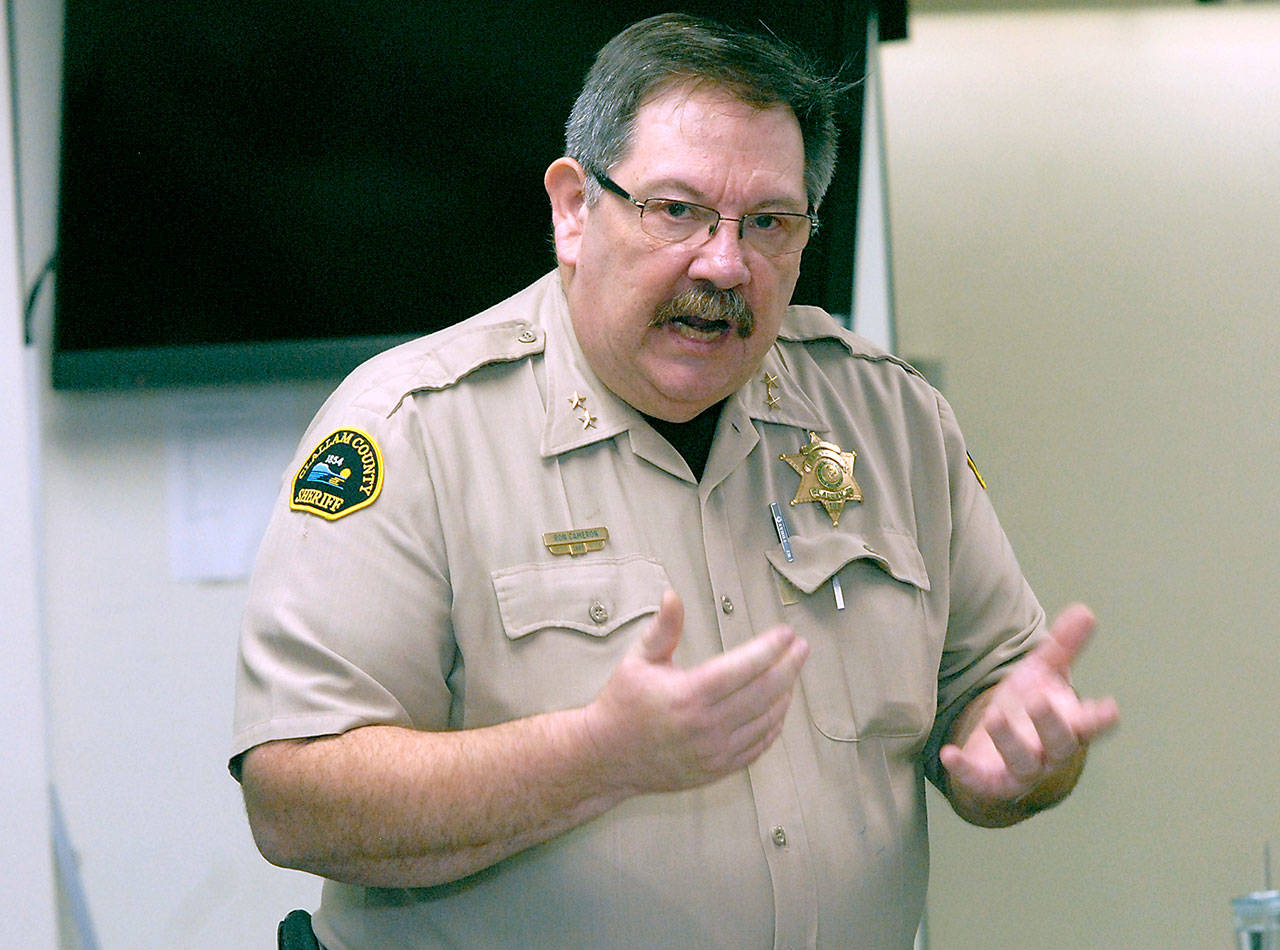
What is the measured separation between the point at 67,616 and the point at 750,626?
52.9 inches

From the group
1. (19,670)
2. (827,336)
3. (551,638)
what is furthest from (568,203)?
(19,670)

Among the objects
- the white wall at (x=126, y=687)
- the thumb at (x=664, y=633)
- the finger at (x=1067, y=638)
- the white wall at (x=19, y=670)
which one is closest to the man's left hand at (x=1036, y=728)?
the finger at (x=1067, y=638)

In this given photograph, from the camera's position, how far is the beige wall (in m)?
2.31

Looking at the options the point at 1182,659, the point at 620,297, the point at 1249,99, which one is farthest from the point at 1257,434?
the point at 620,297

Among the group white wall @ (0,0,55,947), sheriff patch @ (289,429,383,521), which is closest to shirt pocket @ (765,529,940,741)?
sheriff patch @ (289,429,383,521)

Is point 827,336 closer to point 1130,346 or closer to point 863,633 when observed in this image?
point 863,633

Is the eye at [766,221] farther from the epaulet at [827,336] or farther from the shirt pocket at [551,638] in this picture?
the shirt pocket at [551,638]

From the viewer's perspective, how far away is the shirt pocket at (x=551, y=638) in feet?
4.13

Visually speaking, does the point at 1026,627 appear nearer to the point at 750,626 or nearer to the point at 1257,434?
the point at 750,626

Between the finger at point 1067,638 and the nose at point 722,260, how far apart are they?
49cm

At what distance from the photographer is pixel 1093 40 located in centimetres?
231

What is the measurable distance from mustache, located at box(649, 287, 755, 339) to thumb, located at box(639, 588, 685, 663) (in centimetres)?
40

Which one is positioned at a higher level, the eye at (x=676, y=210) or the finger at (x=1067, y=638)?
the eye at (x=676, y=210)

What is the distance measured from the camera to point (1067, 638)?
1.21 metres
